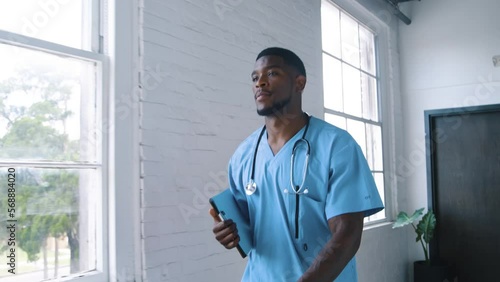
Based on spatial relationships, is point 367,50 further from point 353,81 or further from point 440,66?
point 440,66

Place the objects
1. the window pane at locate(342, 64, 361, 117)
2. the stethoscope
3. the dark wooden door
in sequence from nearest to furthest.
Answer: the stethoscope → the window pane at locate(342, 64, 361, 117) → the dark wooden door

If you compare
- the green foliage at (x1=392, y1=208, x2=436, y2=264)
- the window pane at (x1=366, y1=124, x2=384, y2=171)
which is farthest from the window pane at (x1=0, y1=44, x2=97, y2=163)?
the green foliage at (x1=392, y1=208, x2=436, y2=264)

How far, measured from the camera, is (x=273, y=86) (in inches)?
61.4

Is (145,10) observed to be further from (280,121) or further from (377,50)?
(377,50)

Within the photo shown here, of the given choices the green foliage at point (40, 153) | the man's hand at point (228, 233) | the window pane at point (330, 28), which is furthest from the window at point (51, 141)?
the window pane at point (330, 28)

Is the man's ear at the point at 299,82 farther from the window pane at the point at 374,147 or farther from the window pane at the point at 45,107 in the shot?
the window pane at the point at 374,147

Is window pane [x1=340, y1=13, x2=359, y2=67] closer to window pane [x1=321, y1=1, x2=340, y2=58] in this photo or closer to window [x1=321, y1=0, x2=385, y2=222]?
window [x1=321, y1=0, x2=385, y2=222]

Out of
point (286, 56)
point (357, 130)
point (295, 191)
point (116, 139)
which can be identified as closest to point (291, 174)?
point (295, 191)

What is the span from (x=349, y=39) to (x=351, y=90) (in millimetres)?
490

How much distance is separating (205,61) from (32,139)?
38.4 inches

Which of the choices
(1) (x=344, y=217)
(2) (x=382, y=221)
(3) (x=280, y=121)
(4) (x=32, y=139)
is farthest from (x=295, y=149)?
(2) (x=382, y=221)

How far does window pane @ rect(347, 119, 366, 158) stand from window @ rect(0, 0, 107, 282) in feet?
9.10

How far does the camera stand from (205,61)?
2.37 m

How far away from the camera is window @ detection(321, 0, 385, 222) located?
392cm
